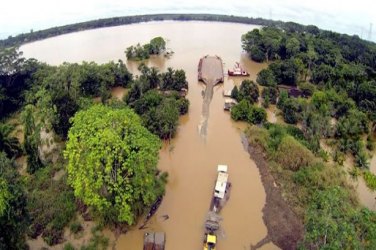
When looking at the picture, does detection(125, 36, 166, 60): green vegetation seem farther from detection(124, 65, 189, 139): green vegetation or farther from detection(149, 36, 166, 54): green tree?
detection(124, 65, 189, 139): green vegetation

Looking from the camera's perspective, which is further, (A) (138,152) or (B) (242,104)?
(B) (242,104)

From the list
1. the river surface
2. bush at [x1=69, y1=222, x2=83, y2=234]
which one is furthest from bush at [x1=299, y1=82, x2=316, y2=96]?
bush at [x1=69, y1=222, x2=83, y2=234]

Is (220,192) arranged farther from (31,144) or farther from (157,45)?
(157,45)

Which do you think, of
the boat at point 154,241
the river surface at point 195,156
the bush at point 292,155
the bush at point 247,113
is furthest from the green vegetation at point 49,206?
the bush at point 247,113

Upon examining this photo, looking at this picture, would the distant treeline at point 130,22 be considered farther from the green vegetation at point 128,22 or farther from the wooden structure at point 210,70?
the wooden structure at point 210,70

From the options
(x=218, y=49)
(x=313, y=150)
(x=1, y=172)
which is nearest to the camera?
(x=1, y=172)

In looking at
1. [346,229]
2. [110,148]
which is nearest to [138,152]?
[110,148]

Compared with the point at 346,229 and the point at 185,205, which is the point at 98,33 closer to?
the point at 185,205
